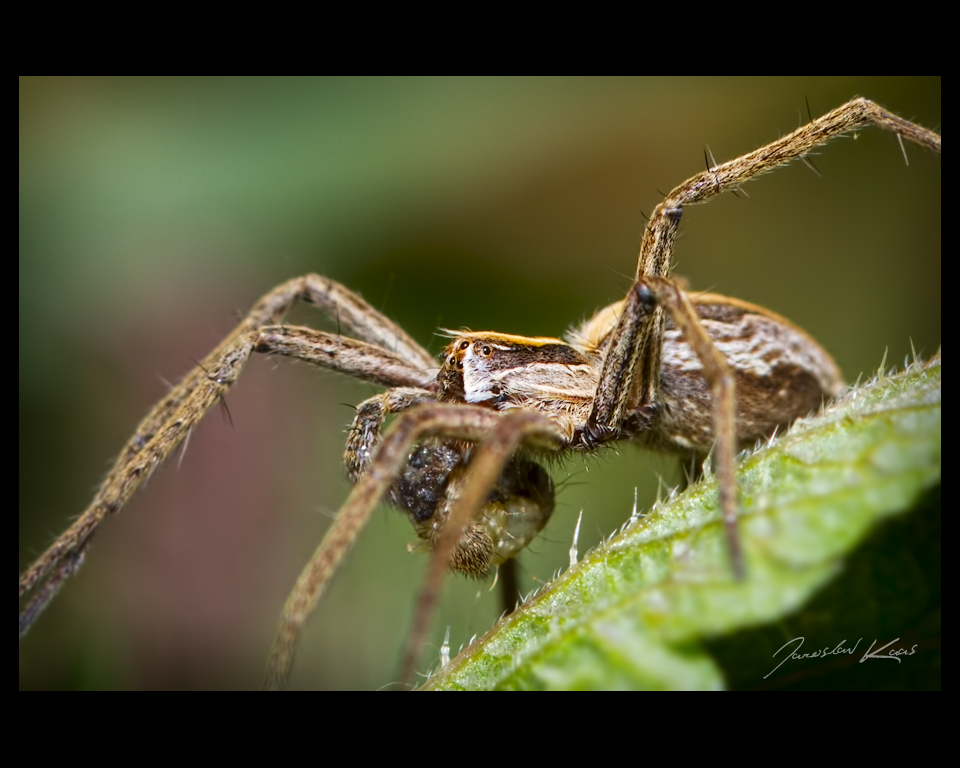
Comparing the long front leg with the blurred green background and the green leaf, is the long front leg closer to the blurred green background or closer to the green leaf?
the blurred green background

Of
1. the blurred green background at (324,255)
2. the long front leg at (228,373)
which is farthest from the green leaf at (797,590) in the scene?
the blurred green background at (324,255)

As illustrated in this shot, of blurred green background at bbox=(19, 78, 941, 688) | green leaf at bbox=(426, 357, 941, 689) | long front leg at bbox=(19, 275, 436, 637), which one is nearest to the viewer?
green leaf at bbox=(426, 357, 941, 689)

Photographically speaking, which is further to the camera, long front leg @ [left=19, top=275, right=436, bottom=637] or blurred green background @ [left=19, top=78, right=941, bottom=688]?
blurred green background @ [left=19, top=78, right=941, bottom=688]

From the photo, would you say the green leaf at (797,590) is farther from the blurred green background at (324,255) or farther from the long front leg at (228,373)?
the blurred green background at (324,255)

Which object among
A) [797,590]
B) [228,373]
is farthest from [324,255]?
[797,590]

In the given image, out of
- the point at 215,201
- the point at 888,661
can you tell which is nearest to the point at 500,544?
the point at 888,661

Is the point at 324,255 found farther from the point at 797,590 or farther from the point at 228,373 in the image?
the point at 797,590

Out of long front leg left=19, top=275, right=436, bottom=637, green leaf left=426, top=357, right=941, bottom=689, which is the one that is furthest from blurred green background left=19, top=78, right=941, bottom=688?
green leaf left=426, top=357, right=941, bottom=689
